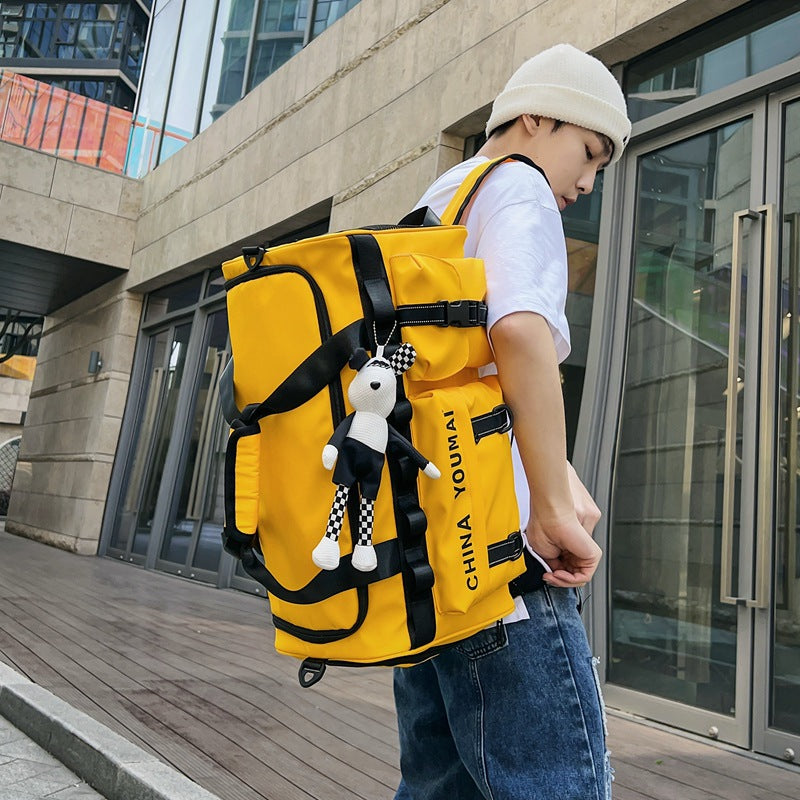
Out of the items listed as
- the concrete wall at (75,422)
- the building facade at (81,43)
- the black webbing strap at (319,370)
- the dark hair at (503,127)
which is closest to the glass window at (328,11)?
the concrete wall at (75,422)

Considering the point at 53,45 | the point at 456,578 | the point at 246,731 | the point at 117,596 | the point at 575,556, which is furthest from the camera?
the point at 53,45

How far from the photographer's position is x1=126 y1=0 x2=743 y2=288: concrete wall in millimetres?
5262

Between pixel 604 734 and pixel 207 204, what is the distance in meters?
9.67

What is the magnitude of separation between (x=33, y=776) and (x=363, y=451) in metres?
2.51

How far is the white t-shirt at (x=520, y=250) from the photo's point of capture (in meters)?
1.12

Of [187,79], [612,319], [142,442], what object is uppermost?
[187,79]

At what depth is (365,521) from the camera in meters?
1.04

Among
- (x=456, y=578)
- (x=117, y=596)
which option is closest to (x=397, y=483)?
(x=456, y=578)

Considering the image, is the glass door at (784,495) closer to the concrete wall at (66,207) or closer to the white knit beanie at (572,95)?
the white knit beanie at (572,95)

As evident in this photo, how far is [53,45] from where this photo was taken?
129 ft

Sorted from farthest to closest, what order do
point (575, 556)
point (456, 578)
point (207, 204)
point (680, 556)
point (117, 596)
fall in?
point (207, 204) → point (117, 596) → point (680, 556) → point (575, 556) → point (456, 578)

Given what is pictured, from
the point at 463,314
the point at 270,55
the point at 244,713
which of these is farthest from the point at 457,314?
the point at 270,55

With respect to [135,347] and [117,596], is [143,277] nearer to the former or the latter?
[135,347]

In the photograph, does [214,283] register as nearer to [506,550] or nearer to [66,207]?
[66,207]
